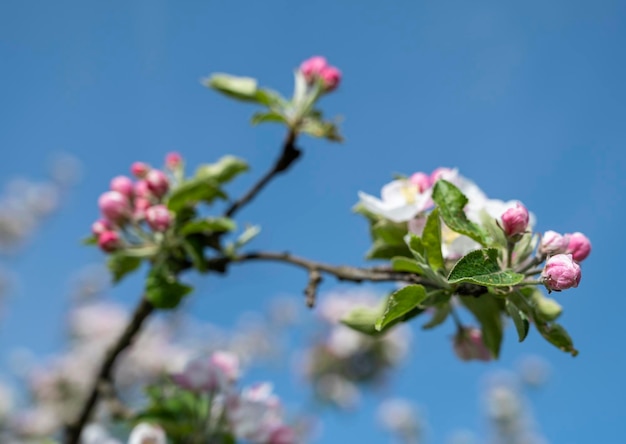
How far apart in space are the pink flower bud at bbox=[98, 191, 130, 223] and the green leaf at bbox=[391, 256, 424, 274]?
0.88 meters

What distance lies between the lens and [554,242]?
1.12 metres

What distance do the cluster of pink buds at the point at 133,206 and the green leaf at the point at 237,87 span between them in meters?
0.25

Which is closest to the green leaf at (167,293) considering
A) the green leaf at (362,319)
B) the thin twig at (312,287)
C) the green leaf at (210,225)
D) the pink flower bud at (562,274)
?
the green leaf at (210,225)

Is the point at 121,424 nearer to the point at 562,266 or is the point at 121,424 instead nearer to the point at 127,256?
the point at 127,256

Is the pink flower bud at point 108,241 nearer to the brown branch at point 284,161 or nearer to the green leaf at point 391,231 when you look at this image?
the brown branch at point 284,161

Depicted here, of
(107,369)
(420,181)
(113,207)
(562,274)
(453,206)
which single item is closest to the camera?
(562,274)

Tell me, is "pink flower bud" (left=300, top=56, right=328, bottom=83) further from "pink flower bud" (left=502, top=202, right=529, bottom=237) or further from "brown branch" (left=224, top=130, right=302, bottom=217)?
"pink flower bud" (left=502, top=202, right=529, bottom=237)

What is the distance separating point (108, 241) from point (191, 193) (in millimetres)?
258

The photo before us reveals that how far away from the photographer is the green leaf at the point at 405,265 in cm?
124

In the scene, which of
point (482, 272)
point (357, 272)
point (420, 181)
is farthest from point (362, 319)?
point (482, 272)

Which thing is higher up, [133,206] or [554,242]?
[133,206]

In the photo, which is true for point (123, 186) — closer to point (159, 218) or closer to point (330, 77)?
point (159, 218)

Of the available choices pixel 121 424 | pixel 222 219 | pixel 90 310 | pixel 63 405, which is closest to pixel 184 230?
pixel 222 219

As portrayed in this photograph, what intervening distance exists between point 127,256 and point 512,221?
1099mm
